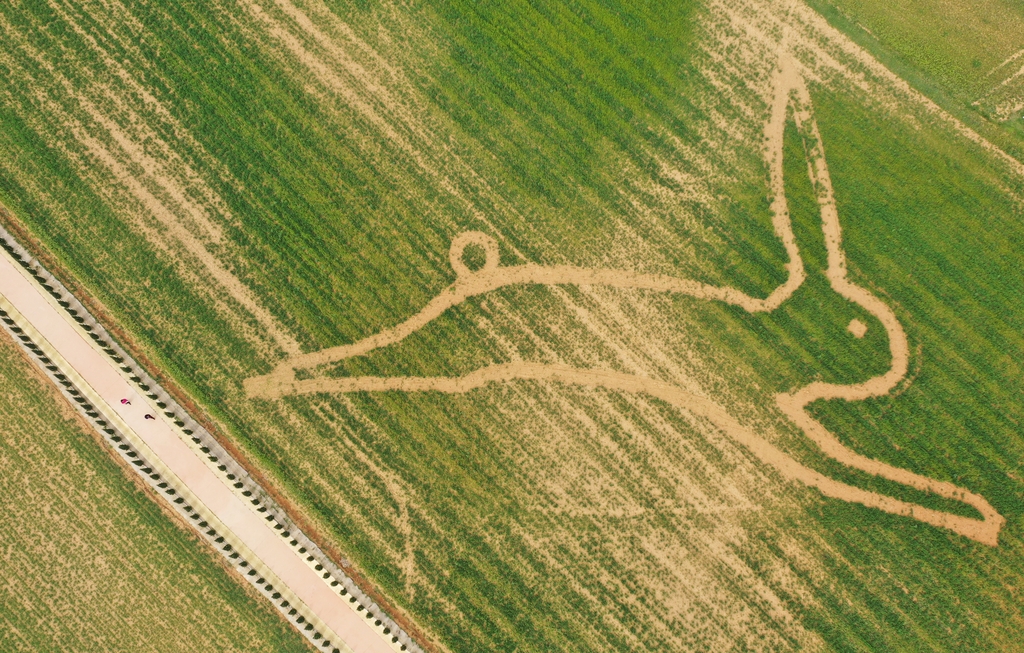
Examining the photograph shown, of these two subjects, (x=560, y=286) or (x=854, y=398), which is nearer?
(x=854, y=398)

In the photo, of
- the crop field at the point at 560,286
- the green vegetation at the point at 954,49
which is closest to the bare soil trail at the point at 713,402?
the crop field at the point at 560,286

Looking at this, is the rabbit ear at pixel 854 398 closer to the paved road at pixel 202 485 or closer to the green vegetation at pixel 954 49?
the green vegetation at pixel 954 49

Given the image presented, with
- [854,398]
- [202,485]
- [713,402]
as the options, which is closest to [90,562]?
[202,485]

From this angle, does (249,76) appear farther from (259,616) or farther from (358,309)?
(259,616)

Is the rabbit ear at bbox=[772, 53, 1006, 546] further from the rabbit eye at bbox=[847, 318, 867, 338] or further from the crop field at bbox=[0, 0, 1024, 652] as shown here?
the rabbit eye at bbox=[847, 318, 867, 338]

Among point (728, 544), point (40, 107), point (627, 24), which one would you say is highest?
point (627, 24)

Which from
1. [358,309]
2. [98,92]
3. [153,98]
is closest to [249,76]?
[153,98]

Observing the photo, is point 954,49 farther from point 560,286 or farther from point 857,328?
point 560,286
